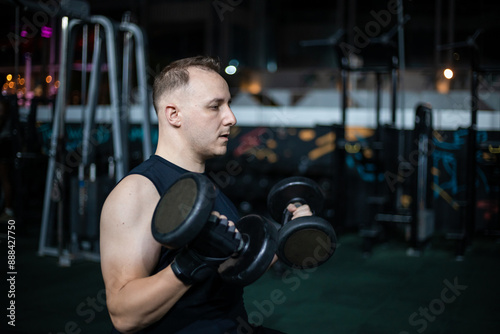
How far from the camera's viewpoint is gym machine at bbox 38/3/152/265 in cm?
362

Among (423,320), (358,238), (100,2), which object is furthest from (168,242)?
(100,2)

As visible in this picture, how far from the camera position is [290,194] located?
1520mm

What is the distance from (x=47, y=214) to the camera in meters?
3.92

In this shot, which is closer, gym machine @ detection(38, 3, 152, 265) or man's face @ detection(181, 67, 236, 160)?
man's face @ detection(181, 67, 236, 160)

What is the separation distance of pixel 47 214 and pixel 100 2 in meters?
8.67

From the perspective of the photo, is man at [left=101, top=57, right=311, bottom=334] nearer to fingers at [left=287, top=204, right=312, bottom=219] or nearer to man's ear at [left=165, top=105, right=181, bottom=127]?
man's ear at [left=165, top=105, right=181, bottom=127]

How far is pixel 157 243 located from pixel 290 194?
0.52 m

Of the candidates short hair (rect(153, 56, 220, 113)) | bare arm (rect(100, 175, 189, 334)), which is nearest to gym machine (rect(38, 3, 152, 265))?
Answer: short hair (rect(153, 56, 220, 113))

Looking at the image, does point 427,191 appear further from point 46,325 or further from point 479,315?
point 46,325

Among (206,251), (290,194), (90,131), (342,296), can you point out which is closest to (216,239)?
(206,251)

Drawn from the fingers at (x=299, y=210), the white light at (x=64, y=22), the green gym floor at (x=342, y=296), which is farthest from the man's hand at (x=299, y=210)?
the white light at (x=64, y=22)

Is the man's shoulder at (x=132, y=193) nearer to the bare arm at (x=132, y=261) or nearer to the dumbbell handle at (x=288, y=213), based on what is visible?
the bare arm at (x=132, y=261)

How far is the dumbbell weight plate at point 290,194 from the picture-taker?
152 cm

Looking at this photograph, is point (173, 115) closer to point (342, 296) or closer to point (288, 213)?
point (288, 213)
